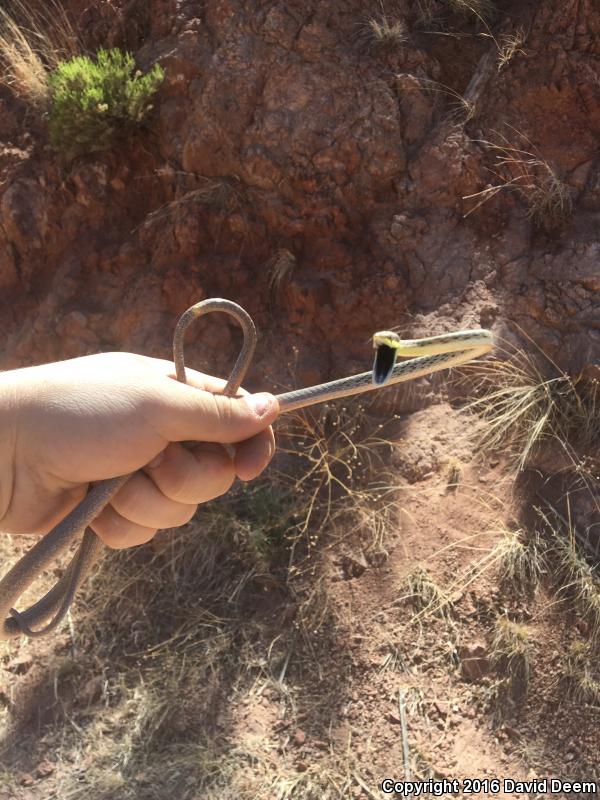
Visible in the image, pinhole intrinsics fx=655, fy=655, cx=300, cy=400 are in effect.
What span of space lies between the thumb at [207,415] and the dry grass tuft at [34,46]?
3.30 m

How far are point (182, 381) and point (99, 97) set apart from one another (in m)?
2.59

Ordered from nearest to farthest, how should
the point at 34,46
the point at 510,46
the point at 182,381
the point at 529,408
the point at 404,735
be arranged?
1. the point at 182,381
2. the point at 404,735
3. the point at 529,408
4. the point at 510,46
5. the point at 34,46

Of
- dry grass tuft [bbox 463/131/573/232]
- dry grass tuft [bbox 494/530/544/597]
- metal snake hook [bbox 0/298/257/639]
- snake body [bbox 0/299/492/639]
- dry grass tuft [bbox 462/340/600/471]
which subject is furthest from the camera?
dry grass tuft [bbox 463/131/573/232]

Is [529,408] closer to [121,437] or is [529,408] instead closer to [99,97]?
[121,437]

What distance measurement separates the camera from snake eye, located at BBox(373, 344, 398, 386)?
4.63 feet

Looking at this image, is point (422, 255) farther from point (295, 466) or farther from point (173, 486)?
point (173, 486)

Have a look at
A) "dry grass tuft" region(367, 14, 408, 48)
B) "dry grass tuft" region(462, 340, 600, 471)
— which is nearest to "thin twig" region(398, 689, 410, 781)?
"dry grass tuft" region(462, 340, 600, 471)

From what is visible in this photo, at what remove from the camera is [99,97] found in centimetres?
377

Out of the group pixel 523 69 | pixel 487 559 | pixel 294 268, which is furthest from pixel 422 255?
pixel 487 559

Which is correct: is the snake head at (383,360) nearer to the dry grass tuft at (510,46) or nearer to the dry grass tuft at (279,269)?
the dry grass tuft at (279,269)

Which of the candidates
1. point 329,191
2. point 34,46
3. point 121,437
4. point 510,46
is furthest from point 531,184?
point 34,46

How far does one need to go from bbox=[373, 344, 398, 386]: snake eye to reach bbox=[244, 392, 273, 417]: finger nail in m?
0.54

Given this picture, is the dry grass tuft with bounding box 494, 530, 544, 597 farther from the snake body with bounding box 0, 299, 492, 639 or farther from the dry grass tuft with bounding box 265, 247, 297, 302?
the dry grass tuft with bounding box 265, 247, 297, 302

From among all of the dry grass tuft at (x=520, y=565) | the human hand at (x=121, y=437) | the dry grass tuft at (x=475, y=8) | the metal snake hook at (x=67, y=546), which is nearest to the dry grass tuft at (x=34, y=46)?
the dry grass tuft at (x=475, y=8)
